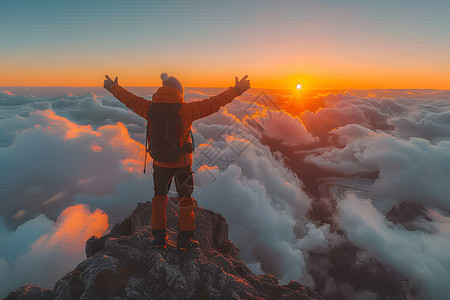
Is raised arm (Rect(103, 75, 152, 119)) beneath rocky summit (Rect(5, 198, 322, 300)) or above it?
above

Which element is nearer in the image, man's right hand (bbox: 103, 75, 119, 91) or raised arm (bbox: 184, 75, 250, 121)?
raised arm (bbox: 184, 75, 250, 121)

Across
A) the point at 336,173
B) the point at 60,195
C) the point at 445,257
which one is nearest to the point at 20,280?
the point at 60,195

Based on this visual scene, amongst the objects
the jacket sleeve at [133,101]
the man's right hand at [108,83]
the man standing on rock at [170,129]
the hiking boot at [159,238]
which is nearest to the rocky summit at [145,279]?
the hiking boot at [159,238]

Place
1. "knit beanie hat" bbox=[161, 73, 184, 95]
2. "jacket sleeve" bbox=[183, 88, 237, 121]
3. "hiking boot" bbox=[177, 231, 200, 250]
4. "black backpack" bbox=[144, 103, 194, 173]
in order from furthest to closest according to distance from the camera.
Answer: "hiking boot" bbox=[177, 231, 200, 250]
"knit beanie hat" bbox=[161, 73, 184, 95]
"jacket sleeve" bbox=[183, 88, 237, 121]
"black backpack" bbox=[144, 103, 194, 173]

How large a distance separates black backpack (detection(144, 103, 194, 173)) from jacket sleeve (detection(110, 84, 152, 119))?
288mm

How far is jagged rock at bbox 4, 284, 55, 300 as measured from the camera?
4.50 meters

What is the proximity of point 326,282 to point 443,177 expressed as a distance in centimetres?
12260

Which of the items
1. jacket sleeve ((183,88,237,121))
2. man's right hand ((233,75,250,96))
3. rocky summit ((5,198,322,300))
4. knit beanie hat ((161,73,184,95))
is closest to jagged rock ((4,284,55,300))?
rocky summit ((5,198,322,300))

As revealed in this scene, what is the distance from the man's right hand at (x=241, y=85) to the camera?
4.50 m

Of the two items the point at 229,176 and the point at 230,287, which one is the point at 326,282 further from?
the point at 230,287

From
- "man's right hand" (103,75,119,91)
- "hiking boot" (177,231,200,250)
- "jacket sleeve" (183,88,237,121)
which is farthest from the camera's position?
"hiking boot" (177,231,200,250)

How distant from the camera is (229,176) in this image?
342 feet

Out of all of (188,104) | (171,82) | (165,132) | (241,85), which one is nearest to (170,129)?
(165,132)

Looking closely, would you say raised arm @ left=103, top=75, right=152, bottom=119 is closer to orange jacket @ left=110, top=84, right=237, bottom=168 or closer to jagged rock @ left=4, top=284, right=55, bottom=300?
orange jacket @ left=110, top=84, right=237, bottom=168
